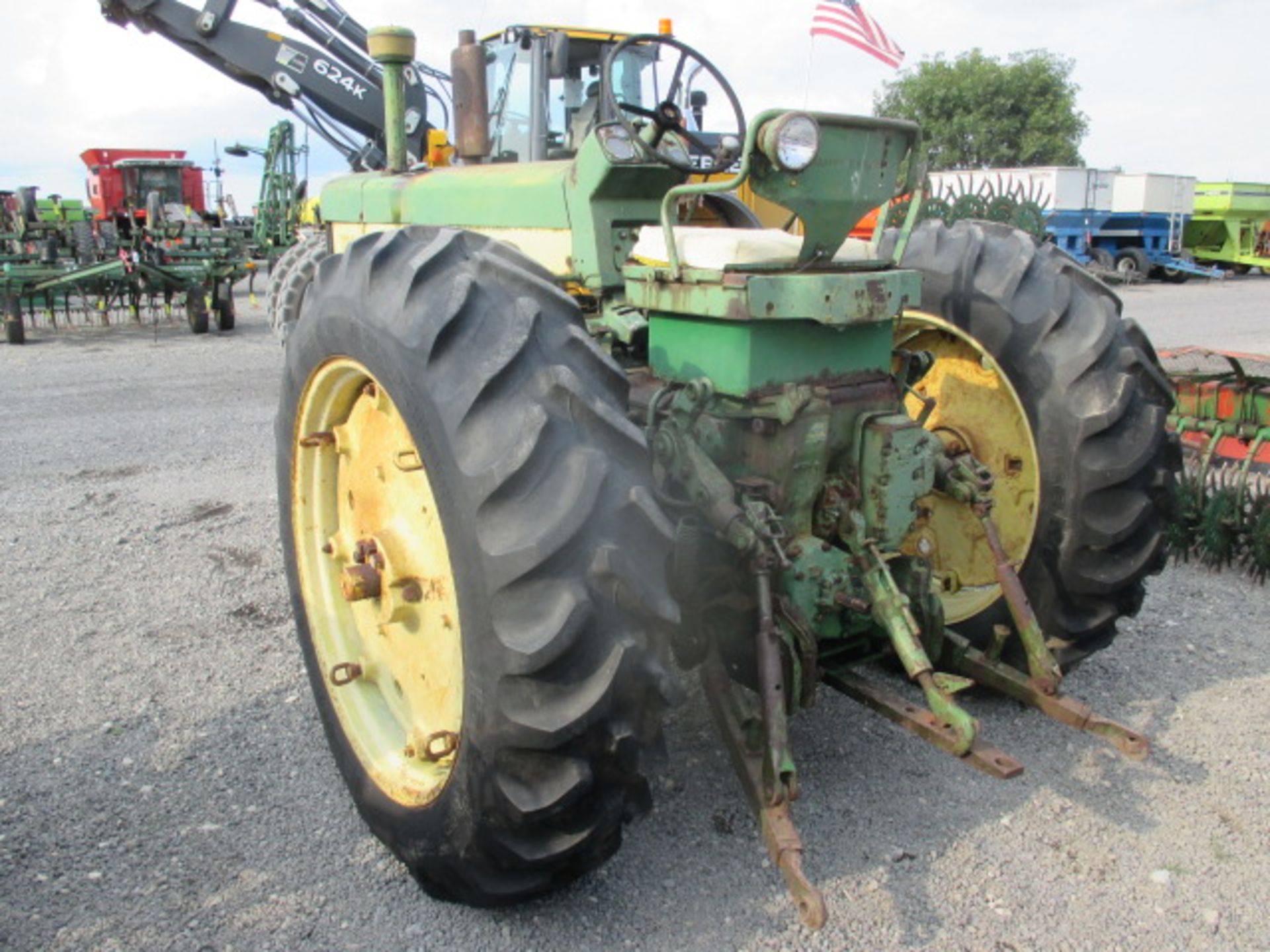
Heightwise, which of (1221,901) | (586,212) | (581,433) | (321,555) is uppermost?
(586,212)

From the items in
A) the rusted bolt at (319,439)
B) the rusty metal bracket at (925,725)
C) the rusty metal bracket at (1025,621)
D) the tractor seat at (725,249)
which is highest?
the tractor seat at (725,249)

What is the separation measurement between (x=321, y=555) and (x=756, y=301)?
152 centimetres

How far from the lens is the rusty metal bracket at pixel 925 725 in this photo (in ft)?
7.75

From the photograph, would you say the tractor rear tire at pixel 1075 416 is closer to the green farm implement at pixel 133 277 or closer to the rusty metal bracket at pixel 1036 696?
the rusty metal bracket at pixel 1036 696

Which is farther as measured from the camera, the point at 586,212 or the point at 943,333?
the point at 943,333

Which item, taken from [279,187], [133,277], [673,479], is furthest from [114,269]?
[673,479]

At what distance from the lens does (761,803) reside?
8.13 ft

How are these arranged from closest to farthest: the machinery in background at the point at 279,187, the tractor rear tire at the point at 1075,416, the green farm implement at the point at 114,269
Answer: the tractor rear tire at the point at 1075,416, the green farm implement at the point at 114,269, the machinery in background at the point at 279,187

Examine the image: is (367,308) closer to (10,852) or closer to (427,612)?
(427,612)

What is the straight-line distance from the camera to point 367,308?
2.40 metres

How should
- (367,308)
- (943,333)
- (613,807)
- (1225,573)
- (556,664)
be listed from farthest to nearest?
(1225,573) < (943,333) < (367,308) < (613,807) < (556,664)

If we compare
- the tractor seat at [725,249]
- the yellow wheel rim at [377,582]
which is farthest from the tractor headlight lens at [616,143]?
the yellow wheel rim at [377,582]

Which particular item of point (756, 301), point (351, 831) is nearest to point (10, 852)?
point (351, 831)

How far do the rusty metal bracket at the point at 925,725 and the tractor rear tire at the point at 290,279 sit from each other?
6.32m
